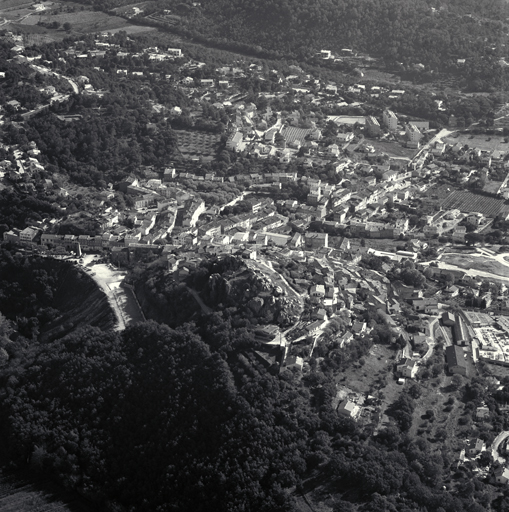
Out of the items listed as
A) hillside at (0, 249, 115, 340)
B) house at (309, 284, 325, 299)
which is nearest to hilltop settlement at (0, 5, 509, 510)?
house at (309, 284, 325, 299)

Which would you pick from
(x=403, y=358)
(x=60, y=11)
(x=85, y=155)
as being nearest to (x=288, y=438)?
(x=403, y=358)

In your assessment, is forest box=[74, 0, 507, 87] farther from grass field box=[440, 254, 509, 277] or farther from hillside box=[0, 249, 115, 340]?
hillside box=[0, 249, 115, 340]

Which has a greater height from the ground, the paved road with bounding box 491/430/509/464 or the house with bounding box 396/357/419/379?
the house with bounding box 396/357/419/379

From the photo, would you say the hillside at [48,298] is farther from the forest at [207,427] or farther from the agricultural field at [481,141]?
the agricultural field at [481,141]

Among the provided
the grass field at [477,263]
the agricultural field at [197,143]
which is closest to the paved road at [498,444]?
the grass field at [477,263]

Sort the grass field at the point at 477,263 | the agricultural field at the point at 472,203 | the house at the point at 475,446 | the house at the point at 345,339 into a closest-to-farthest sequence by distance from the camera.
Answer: the house at the point at 475,446
the house at the point at 345,339
the grass field at the point at 477,263
the agricultural field at the point at 472,203

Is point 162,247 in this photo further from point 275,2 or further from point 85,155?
point 275,2
